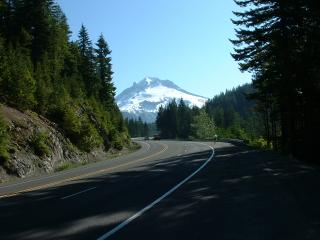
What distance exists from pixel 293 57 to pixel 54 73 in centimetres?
3369

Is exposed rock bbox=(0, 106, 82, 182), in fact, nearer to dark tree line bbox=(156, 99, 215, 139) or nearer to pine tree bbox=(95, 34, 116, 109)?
pine tree bbox=(95, 34, 116, 109)

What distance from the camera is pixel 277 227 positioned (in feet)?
30.3

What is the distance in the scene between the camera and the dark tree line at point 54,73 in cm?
4172

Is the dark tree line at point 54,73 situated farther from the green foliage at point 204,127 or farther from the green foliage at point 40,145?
the green foliage at point 204,127

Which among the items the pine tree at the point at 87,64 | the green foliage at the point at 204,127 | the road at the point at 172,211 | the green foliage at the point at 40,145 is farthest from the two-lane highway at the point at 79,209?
the green foliage at the point at 204,127

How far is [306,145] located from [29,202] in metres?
18.7

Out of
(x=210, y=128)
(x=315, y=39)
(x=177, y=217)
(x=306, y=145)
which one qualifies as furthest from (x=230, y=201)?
(x=210, y=128)

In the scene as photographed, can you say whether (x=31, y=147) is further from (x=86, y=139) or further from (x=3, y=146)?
(x=86, y=139)

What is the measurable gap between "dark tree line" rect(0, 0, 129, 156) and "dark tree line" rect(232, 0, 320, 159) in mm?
18075

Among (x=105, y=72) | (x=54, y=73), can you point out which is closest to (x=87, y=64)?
(x=105, y=72)

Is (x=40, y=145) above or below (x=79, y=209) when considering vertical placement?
above

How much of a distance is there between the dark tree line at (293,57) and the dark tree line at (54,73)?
59.3 ft

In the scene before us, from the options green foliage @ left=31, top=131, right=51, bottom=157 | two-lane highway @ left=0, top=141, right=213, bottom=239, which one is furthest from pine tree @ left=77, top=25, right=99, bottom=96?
two-lane highway @ left=0, top=141, right=213, bottom=239

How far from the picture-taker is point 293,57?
32.3 m
